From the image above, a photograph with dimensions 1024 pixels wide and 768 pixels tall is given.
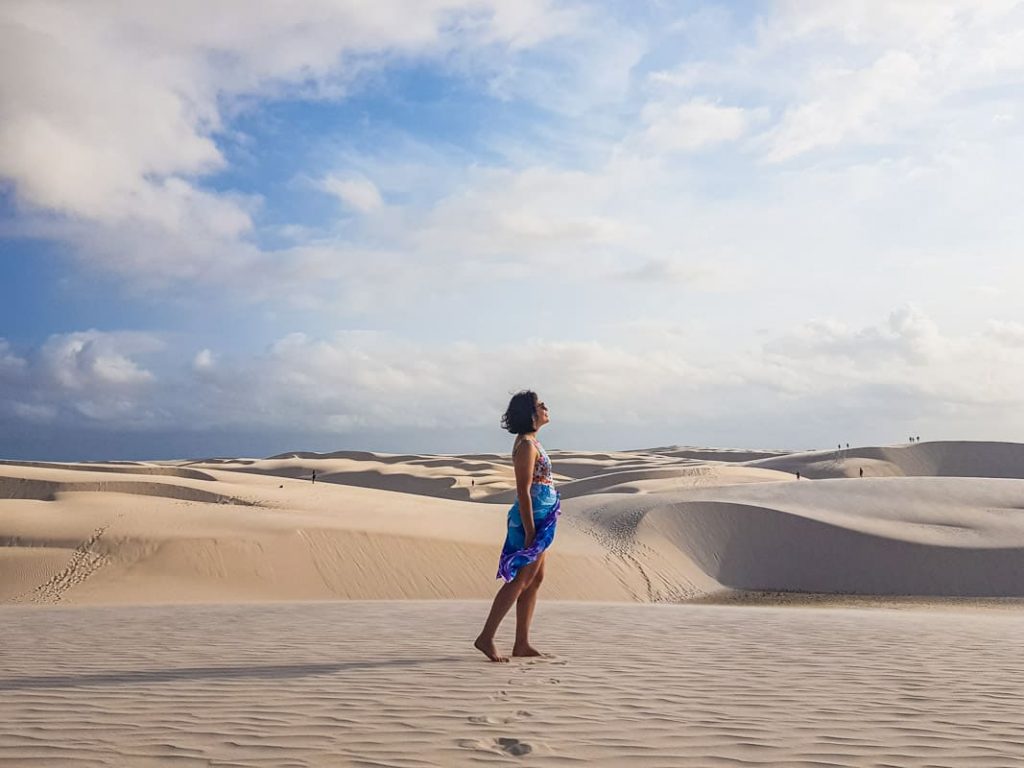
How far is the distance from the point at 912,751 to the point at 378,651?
4.21 metres

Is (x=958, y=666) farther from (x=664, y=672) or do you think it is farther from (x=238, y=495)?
(x=238, y=495)

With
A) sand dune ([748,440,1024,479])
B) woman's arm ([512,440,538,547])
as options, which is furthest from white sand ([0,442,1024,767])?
sand dune ([748,440,1024,479])

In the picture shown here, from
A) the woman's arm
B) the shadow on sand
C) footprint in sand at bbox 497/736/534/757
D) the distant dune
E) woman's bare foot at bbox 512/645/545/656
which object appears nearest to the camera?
footprint in sand at bbox 497/736/534/757

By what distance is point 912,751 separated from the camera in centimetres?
461

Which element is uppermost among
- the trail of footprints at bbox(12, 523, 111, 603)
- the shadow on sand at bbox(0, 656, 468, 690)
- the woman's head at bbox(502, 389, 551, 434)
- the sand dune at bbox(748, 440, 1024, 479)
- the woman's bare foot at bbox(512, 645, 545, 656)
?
the woman's head at bbox(502, 389, 551, 434)

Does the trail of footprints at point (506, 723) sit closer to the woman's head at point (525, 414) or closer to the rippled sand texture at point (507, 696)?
the rippled sand texture at point (507, 696)

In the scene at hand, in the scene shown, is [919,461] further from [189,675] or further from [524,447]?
[189,675]

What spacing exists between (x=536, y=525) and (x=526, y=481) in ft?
1.49

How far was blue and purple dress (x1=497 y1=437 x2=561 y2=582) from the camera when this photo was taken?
6906mm

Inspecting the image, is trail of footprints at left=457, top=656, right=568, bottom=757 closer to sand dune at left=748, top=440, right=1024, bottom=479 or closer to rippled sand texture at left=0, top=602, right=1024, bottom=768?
rippled sand texture at left=0, top=602, right=1024, bottom=768

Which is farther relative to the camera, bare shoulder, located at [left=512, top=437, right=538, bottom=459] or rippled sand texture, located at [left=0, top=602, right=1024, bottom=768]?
bare shoulder, located at [left=512, top=437, right=538, bottom=459]

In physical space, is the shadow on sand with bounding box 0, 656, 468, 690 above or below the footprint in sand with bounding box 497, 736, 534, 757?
below

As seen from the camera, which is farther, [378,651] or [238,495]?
[238,495]

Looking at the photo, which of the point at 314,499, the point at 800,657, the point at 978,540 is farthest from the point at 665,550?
the point at 800,657
